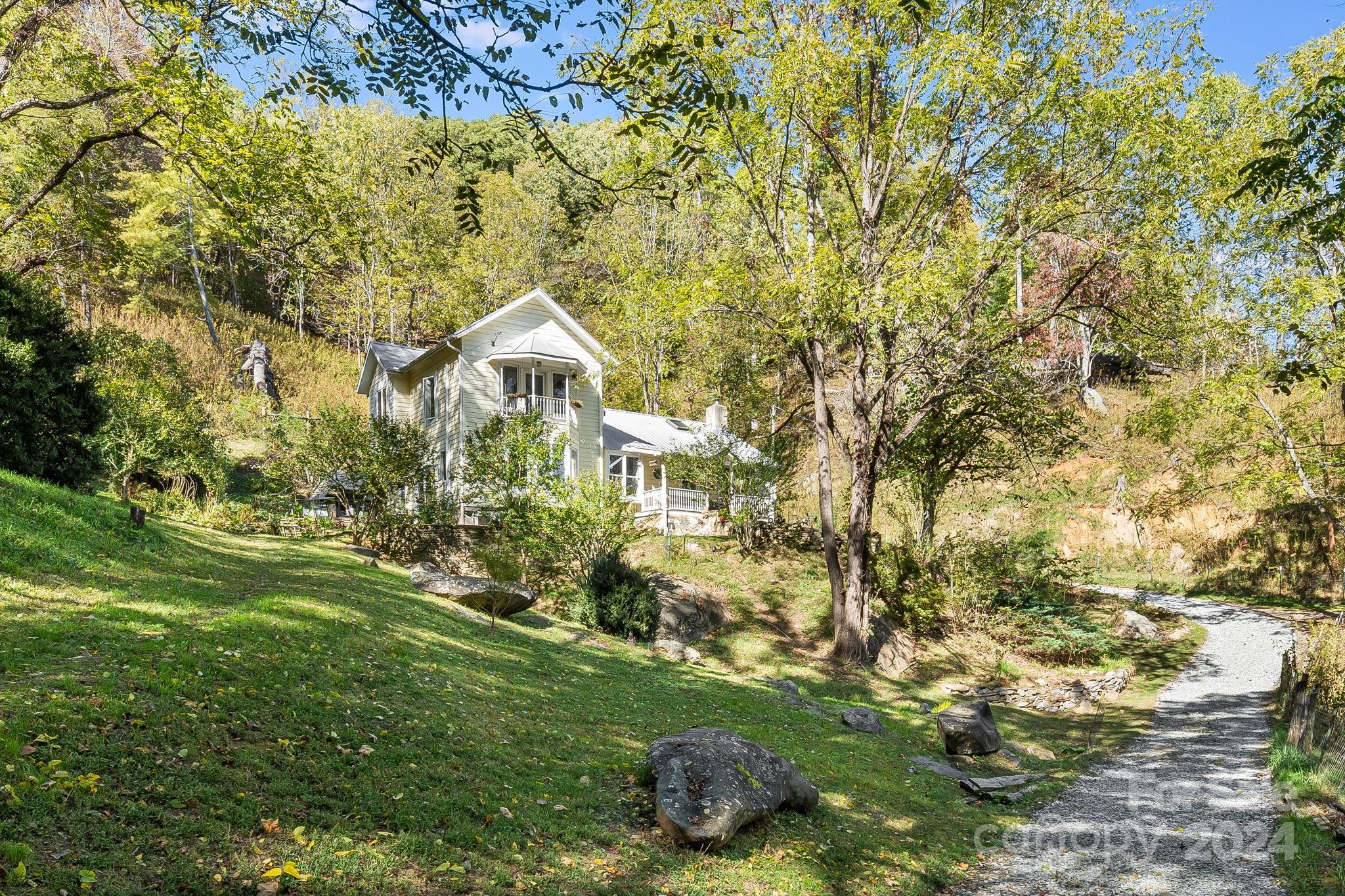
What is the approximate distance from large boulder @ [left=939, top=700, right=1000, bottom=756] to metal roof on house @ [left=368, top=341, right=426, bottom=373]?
22.4 metres

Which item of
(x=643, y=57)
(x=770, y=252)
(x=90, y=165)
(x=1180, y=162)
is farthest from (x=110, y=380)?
(x=1180, y=162)

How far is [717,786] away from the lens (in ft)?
19.4

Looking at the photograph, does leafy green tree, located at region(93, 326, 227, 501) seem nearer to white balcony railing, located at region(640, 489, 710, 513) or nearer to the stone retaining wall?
white balcony railing, located at region(640, 489, 710, 513)

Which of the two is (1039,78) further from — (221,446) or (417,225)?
(417,225)

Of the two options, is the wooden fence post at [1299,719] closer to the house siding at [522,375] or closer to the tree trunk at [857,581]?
the tree trunk at [857,581]

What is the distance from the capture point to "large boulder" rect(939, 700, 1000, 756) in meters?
10.5

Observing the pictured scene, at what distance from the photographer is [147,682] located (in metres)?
5.12

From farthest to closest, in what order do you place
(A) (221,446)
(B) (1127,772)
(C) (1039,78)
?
(A) (221,446), (C) (1039,78), (B) (1127,772)

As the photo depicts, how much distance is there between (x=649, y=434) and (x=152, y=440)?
1842 cm

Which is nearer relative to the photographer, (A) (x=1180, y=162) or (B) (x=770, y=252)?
(A) (x=1180, y=162)

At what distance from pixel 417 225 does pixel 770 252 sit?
23414 mm

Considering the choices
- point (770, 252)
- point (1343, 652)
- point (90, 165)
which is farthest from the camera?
point (770, 252)

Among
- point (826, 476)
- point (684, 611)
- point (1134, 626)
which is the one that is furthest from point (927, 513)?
point (684, 611)

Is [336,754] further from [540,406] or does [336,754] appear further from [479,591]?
[540,406]
